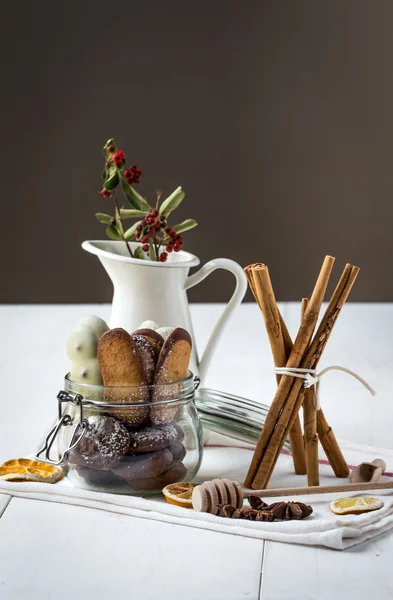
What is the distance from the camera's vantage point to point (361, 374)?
5.72 feet

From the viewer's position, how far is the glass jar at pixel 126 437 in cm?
96

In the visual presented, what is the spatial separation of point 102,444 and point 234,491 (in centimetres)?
16

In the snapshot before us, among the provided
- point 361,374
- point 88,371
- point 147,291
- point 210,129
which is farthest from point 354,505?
point 210,129

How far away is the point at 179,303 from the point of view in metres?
1.24

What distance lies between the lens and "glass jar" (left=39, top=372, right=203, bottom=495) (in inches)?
37.8

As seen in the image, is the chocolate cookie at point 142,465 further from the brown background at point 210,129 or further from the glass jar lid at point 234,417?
the brown background at point 210,129

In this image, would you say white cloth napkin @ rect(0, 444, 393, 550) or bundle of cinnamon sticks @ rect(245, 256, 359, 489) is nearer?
white cloth napkin @ rect(0, 444, 393, 550)

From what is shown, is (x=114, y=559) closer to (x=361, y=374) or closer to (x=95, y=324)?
(x=95, y=324)

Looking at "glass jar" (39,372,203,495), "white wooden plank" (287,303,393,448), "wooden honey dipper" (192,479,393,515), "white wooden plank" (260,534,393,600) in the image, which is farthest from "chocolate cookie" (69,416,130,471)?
"white wooden plank" (287,303,393,448)

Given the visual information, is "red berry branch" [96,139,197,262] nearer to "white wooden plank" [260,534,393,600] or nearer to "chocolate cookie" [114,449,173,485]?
"chocolate cookie" [114,449,173,485]

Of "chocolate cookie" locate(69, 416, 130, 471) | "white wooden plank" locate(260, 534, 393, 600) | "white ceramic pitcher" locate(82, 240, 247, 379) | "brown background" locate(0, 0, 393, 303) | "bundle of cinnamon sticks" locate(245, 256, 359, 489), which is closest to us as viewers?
"white wooden plank" locate(260, 534, 393, 600)

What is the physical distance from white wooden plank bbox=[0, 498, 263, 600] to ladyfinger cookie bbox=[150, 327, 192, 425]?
0.14 meters

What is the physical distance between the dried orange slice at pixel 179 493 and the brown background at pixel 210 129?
2.80 meters

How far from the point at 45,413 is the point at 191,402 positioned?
19.3 inches
